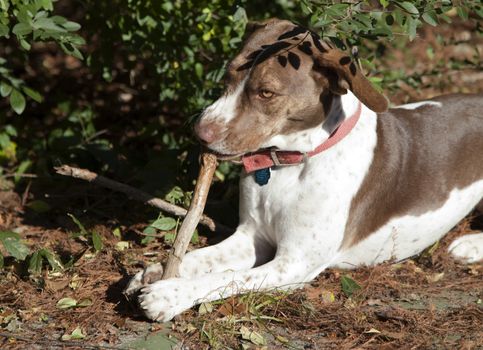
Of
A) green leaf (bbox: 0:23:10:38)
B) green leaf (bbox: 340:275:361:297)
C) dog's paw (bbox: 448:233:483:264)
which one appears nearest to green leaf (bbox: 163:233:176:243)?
green leaf (bbox: 340:275:361:297)

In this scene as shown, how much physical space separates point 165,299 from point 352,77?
1340 millimetres

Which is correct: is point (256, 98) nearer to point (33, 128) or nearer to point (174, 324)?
point (174, 324)

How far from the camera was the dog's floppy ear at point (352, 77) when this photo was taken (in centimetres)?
370

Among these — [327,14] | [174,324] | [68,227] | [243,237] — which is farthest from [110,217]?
[327,14]

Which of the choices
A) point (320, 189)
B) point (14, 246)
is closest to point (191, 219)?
point (320, 189)

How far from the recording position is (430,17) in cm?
394

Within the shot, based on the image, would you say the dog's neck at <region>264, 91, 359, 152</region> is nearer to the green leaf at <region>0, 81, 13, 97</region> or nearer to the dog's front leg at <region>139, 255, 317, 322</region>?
the dog's front leg at <region>139, 255, 317, 322</region>

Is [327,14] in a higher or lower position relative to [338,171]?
higher

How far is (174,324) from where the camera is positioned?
12.1ft

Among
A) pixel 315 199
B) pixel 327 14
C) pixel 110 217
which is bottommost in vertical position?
pixel 110 217

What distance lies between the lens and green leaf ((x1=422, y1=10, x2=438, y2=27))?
3924 millimetres

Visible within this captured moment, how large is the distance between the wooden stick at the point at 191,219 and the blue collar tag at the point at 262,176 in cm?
34

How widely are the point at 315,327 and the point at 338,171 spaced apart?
0.84 m

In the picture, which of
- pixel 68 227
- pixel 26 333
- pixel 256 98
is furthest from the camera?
pixel 68 227
